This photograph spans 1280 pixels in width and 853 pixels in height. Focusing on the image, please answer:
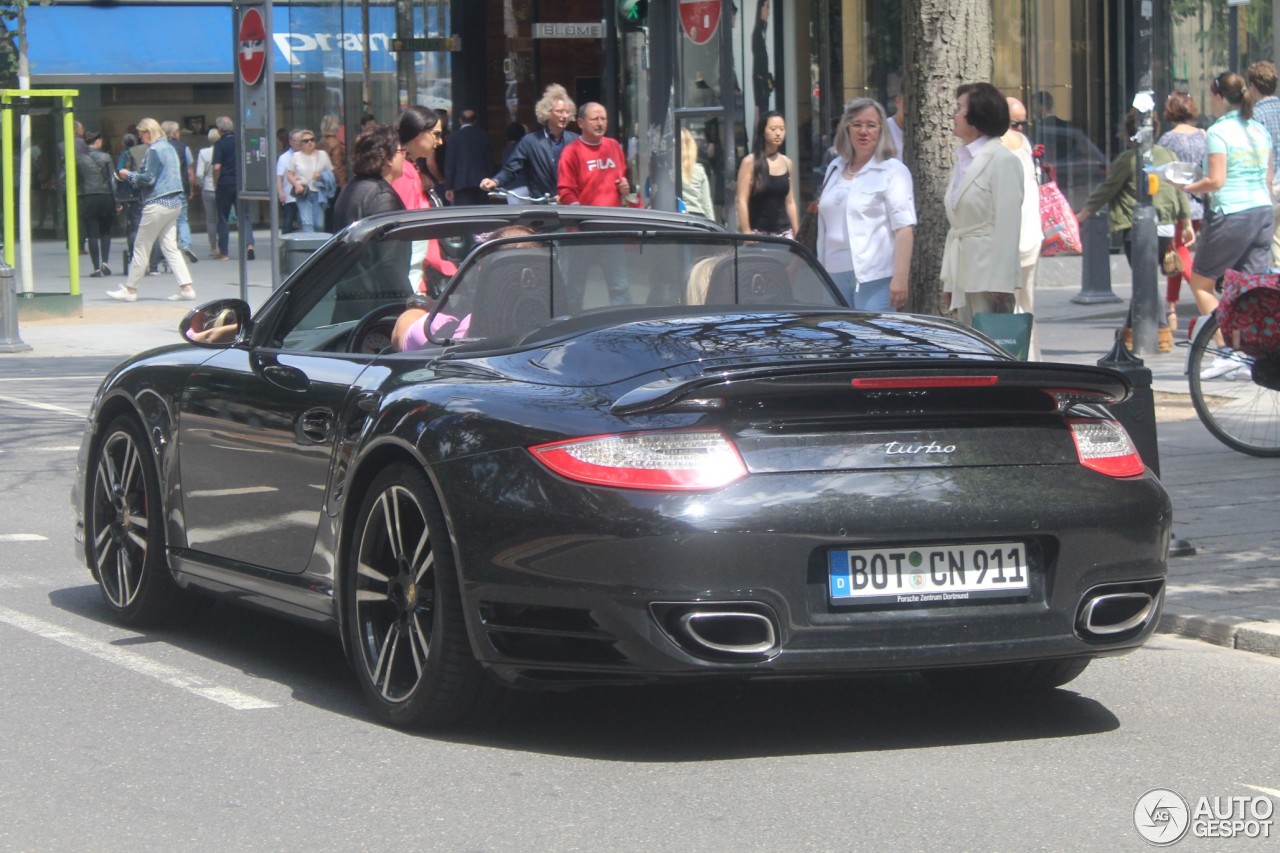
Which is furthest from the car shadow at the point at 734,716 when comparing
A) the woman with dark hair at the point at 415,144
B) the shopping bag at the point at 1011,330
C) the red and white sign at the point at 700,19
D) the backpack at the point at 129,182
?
the backpack at the point at 129,182

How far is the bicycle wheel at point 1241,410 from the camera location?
A: 10.4 metres

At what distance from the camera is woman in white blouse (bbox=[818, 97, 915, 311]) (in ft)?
33.8

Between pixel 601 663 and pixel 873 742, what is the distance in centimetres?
87

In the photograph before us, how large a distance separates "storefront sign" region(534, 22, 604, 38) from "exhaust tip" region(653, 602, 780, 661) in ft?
69.5

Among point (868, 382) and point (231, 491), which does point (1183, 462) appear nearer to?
point (231, 491)

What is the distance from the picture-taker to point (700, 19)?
41.9ft

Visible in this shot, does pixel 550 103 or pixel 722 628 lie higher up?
pixel 550 103

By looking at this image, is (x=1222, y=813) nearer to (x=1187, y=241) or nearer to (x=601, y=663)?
(x=601, y=663)

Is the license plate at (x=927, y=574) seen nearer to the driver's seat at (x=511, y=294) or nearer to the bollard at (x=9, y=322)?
the driver's seat at (x=511, y=294)

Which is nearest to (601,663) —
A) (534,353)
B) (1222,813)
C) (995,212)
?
(534,353)

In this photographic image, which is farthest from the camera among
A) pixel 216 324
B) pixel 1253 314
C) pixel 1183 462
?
pixel 1183 462

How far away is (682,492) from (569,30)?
2158 cm

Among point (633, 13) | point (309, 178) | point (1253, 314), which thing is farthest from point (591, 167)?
point (309, 178)

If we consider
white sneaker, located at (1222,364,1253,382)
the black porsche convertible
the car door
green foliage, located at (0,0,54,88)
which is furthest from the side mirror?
green foliage, located at (0,0,54,88)
